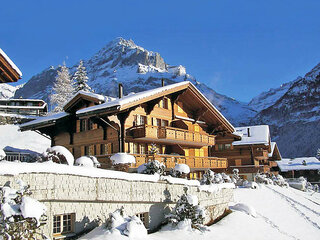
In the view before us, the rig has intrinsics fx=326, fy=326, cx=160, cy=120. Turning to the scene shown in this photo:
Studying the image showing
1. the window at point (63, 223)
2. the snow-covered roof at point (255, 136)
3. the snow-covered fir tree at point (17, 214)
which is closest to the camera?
the snow-covered fir tree at point (17, 214)

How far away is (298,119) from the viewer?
463 feet

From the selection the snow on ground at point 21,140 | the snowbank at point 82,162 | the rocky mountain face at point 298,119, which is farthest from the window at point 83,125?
the rocky mountain face at point 298,119

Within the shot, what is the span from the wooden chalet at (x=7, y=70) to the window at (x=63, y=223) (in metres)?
6.75

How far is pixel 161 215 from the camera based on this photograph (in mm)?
13961

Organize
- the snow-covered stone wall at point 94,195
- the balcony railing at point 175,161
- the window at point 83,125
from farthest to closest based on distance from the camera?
the window at point 83,125
the balcony railing at point 175,161
the snow-covered stone wall at point 94,195

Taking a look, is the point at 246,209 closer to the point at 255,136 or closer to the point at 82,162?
the point at 82,162

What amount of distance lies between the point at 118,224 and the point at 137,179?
8.91ft

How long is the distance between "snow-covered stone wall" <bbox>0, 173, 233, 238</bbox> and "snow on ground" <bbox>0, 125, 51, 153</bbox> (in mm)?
25156

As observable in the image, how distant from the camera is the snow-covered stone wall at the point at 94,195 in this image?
30.8 feet

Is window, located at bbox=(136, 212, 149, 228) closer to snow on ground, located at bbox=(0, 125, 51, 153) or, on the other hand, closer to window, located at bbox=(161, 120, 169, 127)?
window, located at bbox=(161, 120, 169, 127)

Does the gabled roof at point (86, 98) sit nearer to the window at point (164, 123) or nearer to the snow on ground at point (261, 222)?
the window at point (164, 123)

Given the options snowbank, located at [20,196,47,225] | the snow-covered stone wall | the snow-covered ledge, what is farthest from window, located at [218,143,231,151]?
snowbank, located at [20,196,47,225]

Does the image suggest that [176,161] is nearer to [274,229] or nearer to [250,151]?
[274,229]

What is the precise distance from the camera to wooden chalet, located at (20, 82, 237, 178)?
74.4 feet
